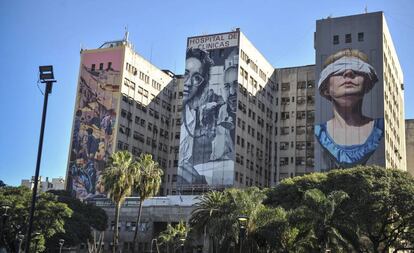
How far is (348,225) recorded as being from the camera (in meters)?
51.8

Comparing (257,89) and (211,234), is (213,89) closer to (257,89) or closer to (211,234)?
(257,89)

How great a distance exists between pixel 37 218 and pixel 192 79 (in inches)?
2112

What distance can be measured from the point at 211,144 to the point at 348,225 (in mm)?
57629

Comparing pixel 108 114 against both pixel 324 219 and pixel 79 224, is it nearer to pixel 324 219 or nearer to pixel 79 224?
pixel 79 224

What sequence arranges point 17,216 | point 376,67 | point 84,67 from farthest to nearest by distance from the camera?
1. point 84,67
2. point 376,67
3. point 17,216

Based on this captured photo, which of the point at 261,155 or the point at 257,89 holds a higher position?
the point at 257,89

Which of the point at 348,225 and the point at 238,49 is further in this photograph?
the point at 238,49

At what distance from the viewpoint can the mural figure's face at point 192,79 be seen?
4422 inches

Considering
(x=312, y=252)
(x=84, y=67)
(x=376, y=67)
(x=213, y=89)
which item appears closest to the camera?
(x=312, y=252)

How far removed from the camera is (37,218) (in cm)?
6719

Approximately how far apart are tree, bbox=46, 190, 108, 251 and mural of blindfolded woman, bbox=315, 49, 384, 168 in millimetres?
43918

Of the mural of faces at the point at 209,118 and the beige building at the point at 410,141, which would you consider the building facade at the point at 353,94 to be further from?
the beige building at the point at 410,141

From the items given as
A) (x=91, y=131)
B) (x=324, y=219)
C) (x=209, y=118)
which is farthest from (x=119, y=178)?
(x=91, y=131)

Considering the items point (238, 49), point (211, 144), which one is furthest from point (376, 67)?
point (211, 144)
